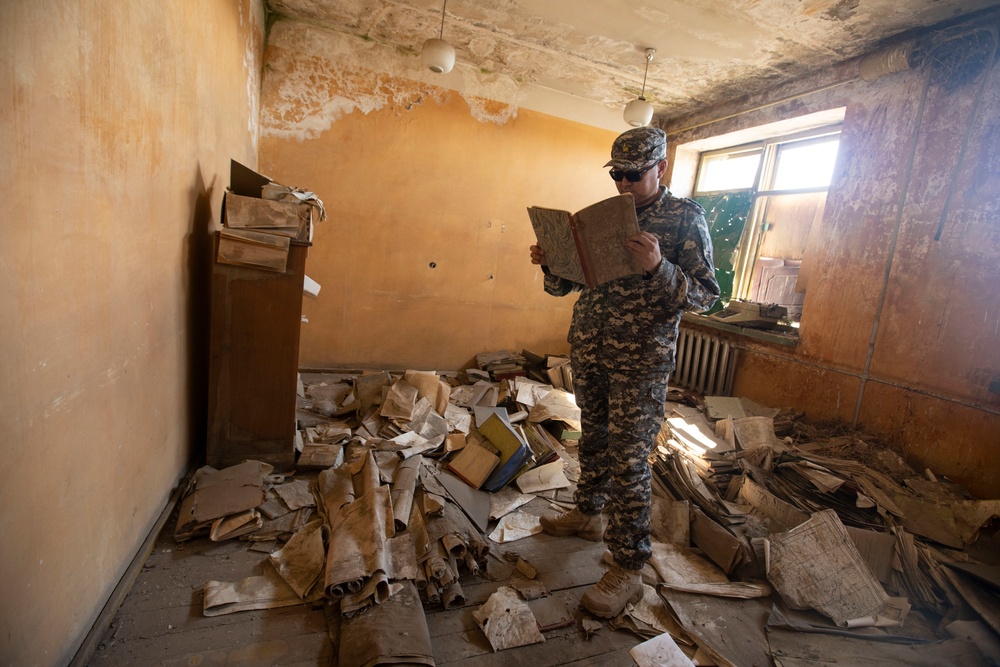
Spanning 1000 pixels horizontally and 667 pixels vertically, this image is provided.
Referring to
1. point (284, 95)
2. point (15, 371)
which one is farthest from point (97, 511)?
point (284, 95)

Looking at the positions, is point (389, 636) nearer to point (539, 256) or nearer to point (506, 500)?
point (506, 500)

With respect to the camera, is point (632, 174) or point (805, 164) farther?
point (805, 164)

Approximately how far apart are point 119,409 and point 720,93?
542cm

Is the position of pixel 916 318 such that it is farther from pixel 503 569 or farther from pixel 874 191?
pixel 503 569

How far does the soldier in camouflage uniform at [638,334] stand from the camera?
69.4 inches

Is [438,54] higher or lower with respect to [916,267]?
higher

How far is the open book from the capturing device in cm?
168

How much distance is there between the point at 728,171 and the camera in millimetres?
5172

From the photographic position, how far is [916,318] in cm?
311

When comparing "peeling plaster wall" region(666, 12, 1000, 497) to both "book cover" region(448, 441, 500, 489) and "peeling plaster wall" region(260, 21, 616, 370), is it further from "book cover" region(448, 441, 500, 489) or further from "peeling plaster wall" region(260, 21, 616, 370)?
"book cover" region(448, 441, 500, 489)

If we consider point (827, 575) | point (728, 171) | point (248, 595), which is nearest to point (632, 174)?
point (827, 575)

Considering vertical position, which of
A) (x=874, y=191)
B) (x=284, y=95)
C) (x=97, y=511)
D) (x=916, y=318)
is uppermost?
(x=284, y=95)

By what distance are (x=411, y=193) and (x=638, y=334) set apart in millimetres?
3464

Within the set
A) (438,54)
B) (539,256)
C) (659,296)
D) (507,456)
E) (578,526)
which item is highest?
(438,54)
